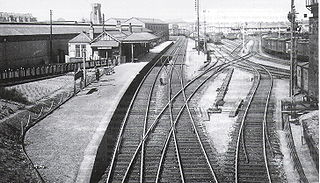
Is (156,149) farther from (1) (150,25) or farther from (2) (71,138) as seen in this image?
(1) (150,25)

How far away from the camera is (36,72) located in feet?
96.1

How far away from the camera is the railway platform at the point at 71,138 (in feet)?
41.7

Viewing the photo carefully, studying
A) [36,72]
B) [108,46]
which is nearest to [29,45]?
[108,46]

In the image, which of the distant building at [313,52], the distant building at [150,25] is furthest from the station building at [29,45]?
the distant building at [150,25]

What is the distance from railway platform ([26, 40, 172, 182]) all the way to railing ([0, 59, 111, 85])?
16.8ft

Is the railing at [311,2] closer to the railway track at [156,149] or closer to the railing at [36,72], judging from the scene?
the railway track at [156,149]

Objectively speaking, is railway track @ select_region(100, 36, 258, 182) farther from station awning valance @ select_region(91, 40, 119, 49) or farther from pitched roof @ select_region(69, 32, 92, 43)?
pitched roof @ select_region(69, 32, 92, 43)

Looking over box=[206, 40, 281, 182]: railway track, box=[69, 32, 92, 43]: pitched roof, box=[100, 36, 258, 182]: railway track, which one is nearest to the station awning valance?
box=[69, 32, 92, 43]: pitched roof

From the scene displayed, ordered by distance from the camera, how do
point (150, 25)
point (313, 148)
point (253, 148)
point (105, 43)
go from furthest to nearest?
point (150, 25), point (105, 43), point (253, 148), point (313, 148)

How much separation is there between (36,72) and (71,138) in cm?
1507

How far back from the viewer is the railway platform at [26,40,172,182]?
41.7 ft

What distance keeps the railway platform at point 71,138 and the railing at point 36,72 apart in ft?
16.8

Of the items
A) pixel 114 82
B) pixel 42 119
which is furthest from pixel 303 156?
pixel 114 82

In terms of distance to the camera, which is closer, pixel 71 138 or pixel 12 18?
pixel 71 138
